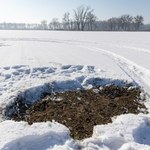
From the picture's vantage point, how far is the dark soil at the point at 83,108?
5.28 m

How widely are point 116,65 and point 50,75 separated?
134 inches

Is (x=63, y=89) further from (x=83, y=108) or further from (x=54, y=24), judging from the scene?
(x=54, y=24)

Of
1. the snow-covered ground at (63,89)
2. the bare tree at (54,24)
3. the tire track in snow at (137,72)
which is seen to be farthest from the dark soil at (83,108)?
the bare tree at (54,24)

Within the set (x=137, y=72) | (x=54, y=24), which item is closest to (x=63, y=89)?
(x=137, y=72)

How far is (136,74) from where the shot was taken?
9.19 metres

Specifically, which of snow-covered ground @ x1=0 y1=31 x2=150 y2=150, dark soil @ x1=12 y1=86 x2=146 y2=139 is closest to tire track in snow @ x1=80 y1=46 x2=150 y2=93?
snow-covered ground @ x1=0 y1=31 x2=150 y2=150

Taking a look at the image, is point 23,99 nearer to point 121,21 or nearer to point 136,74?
point 136,74

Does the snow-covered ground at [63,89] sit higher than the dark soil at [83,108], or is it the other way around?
the snow-covered ground at [63,89]

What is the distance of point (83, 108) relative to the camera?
19.8 feet

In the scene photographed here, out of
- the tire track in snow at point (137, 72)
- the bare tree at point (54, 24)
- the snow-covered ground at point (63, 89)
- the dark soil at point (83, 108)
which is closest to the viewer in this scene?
the snow-covered ground at point (63, 89)

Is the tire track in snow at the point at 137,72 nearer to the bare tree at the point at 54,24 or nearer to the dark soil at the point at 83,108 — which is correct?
the dark soil at the point at 83,108

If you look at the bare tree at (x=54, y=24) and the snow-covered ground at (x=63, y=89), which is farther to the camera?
the bare tree at (x=54, y=24)

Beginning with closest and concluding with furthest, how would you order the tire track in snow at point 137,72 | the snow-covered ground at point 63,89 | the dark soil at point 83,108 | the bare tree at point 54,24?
the snow-covered ground at point 63,89 < the dark soil at point 83,108 < the tire track in snow at point 137,72 < the bare tree at point 54,24

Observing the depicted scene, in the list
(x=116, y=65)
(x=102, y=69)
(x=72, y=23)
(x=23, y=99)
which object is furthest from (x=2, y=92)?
(x=72, y=23)
